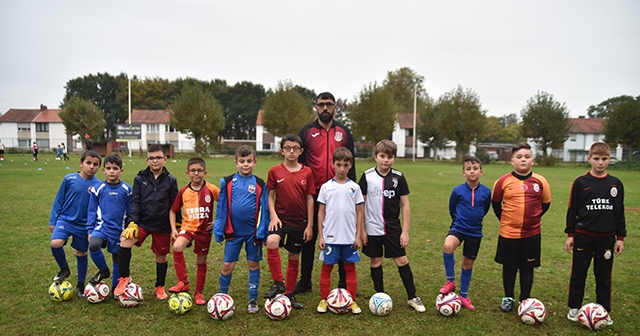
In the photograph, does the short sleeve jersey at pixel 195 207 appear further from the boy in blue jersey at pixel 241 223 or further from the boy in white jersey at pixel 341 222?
the boy in white jersey at pixel 341 222

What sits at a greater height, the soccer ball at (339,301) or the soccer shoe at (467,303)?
the soccer ball at (339,301)

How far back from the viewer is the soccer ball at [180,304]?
457 centimetres

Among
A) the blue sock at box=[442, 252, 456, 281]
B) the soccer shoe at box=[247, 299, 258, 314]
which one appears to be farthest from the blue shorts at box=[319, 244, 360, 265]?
the blue sock at box=[442, 252, 456, 281]

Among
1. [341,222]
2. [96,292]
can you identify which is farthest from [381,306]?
[96,292]

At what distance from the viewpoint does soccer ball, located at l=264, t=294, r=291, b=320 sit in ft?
14.7

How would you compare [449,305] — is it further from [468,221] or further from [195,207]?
[195,207]

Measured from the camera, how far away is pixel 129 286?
478cm

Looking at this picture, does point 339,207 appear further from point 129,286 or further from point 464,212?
point 129,286

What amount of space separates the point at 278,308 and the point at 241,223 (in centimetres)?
111

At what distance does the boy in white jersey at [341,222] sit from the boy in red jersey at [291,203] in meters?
0.24

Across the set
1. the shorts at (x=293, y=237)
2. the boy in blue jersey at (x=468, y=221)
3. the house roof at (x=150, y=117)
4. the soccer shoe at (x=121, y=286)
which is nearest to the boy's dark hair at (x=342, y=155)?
the shorts at (x=293, y=237)

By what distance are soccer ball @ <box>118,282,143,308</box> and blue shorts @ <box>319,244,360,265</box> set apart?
91.7 inches

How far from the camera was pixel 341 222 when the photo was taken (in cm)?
475

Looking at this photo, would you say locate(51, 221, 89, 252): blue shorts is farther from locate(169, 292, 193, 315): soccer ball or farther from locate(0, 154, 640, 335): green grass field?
locate(169, 292, 193, 315): soccer ball
